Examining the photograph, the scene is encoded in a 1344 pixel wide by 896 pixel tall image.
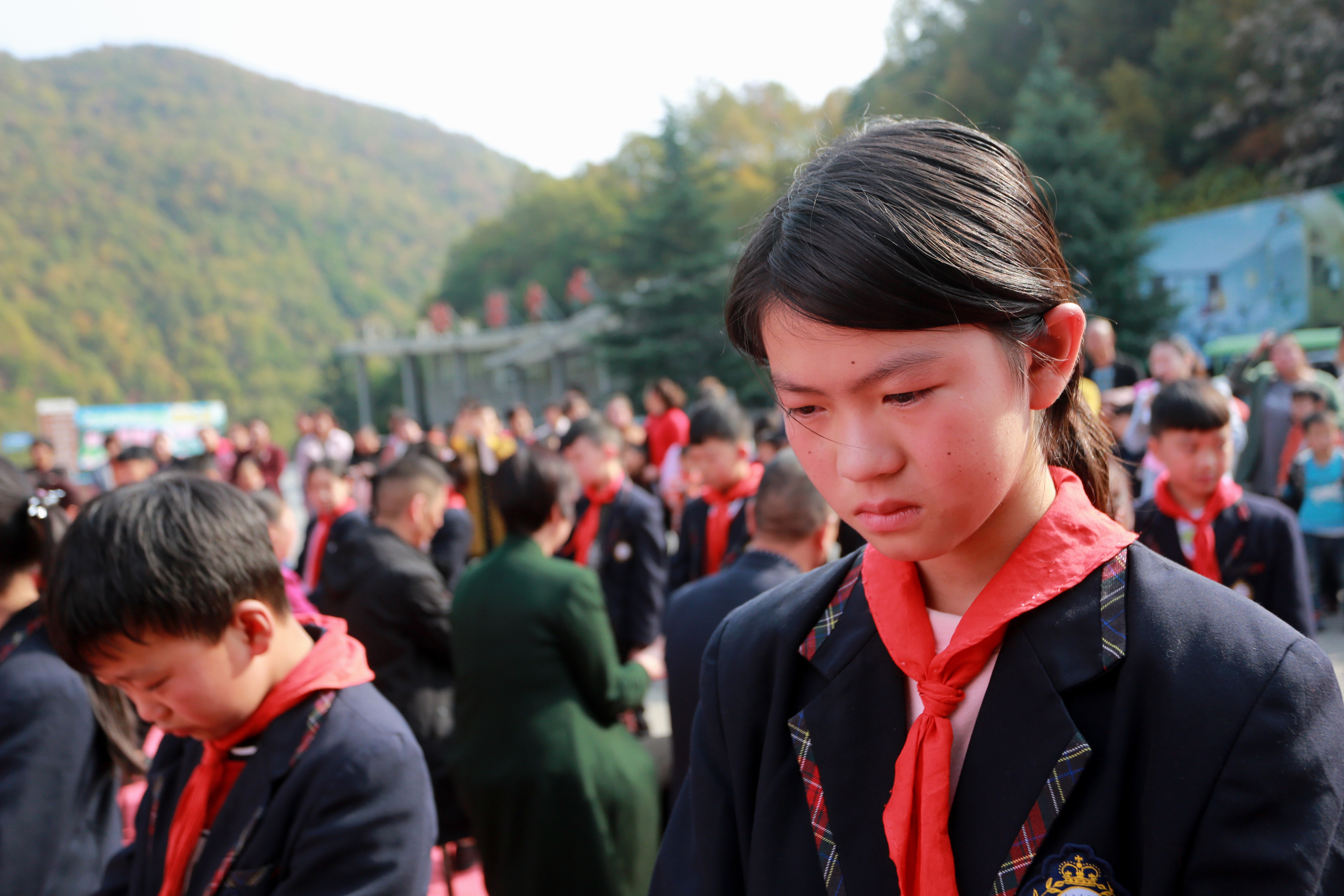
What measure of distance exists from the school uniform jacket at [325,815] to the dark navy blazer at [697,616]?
1248 mm

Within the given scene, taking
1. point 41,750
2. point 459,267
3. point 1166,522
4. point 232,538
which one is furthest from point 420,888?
point 459,267

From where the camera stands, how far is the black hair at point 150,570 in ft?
5.57

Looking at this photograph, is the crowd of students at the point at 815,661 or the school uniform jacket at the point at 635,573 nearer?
the crowd of students at the point at 815,661

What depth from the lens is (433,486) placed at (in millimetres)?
4391

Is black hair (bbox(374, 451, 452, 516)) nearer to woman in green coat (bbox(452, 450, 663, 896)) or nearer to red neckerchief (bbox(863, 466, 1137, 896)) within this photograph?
woman in green coat (bbox(452, 450, 663, 896))

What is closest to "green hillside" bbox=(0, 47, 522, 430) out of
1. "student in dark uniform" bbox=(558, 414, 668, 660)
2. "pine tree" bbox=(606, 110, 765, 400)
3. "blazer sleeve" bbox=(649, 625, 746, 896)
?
"pine tree" bbox=(606, 110, 765, 400)

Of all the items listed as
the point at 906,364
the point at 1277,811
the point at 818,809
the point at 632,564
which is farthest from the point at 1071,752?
the point at 632,564

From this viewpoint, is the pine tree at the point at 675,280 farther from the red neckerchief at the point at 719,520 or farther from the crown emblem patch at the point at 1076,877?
the crown emblem patch at the point at 1076,877

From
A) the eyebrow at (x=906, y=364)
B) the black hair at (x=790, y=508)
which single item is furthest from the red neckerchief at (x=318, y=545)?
the eyebrow at (x=906, y=364)

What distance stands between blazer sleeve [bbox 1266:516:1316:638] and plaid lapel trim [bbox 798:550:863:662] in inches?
93.3

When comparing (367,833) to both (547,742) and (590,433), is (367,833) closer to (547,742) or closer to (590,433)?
(547,742)

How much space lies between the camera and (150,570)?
5.61 feet

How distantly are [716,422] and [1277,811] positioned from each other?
4023 millimetres

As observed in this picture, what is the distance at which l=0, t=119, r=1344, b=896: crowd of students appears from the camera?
3.16ft
